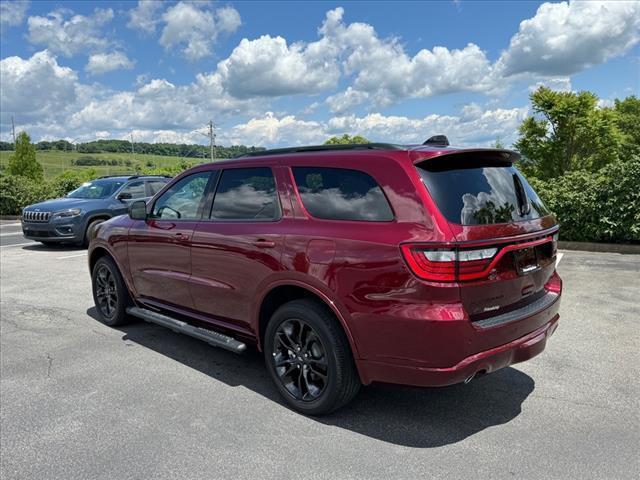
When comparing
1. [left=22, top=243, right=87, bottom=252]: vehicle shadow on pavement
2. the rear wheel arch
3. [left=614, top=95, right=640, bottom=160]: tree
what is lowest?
[left=22, top=243, right=87, bottom=252]: vehicle shadow on pavement

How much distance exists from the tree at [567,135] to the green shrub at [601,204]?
44.2 feet

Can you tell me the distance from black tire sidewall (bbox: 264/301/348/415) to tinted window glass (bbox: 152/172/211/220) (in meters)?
1.34

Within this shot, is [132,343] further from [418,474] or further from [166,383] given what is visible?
[418,474]

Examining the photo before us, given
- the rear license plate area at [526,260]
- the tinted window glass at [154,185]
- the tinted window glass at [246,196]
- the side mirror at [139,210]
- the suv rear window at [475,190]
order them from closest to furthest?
the suv rear window at [475,190] → the rear license plate area at [526,260] → the tinted window glass at [246,196] → the side mirror at [139,210] → the tinted window glass at [154,185]

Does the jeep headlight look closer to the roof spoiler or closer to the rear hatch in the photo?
the roof spoiler

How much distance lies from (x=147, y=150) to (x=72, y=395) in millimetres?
113220

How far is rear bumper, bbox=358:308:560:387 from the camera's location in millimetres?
2857

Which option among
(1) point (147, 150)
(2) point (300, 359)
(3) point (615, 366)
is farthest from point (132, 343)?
(1) point (147, 150)

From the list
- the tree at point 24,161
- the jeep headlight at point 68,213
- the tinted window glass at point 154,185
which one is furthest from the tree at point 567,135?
the tree at point 24,161

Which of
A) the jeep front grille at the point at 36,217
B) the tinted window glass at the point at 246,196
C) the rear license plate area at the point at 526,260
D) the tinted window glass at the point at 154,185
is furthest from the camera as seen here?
the tinted window glass at the point at 154,185

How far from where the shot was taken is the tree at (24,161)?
44594 millimetres

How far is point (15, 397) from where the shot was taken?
3789 mm

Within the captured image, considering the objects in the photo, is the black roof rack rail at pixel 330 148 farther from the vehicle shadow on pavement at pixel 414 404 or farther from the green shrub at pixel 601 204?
the green shrub at pixel 601 204

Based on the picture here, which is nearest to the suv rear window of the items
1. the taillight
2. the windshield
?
the taillight
